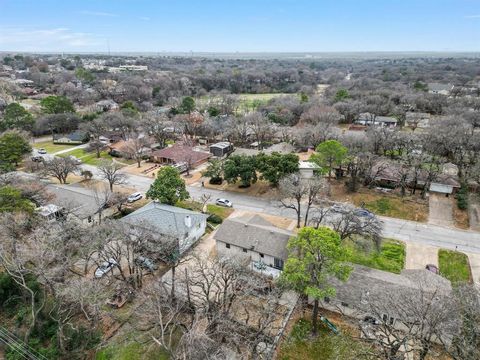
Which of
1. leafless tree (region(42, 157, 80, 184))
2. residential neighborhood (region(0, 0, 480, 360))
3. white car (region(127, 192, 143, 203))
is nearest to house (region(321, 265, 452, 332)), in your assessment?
residential neighborhood (region(0, 0, 480, 360))

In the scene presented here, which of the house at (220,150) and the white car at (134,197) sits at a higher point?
the house at (220,150)

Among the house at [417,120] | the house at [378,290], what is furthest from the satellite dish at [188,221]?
the house at [417,120]

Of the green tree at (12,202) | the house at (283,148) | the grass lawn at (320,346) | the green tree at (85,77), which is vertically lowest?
the grass lawn at (320,346)

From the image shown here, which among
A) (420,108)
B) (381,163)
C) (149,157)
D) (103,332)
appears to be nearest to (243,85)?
(420,108)

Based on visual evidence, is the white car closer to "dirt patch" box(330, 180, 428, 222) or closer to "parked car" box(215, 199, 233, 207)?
"parked car" box(215, 199, 233, 207)

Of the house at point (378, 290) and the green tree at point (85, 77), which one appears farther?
the green tree at point (85, 77)

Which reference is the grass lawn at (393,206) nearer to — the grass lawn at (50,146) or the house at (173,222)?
the house at (173,222)

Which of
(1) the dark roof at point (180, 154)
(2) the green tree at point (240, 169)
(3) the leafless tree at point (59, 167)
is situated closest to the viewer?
(2) the green tree at point (240, 169)
